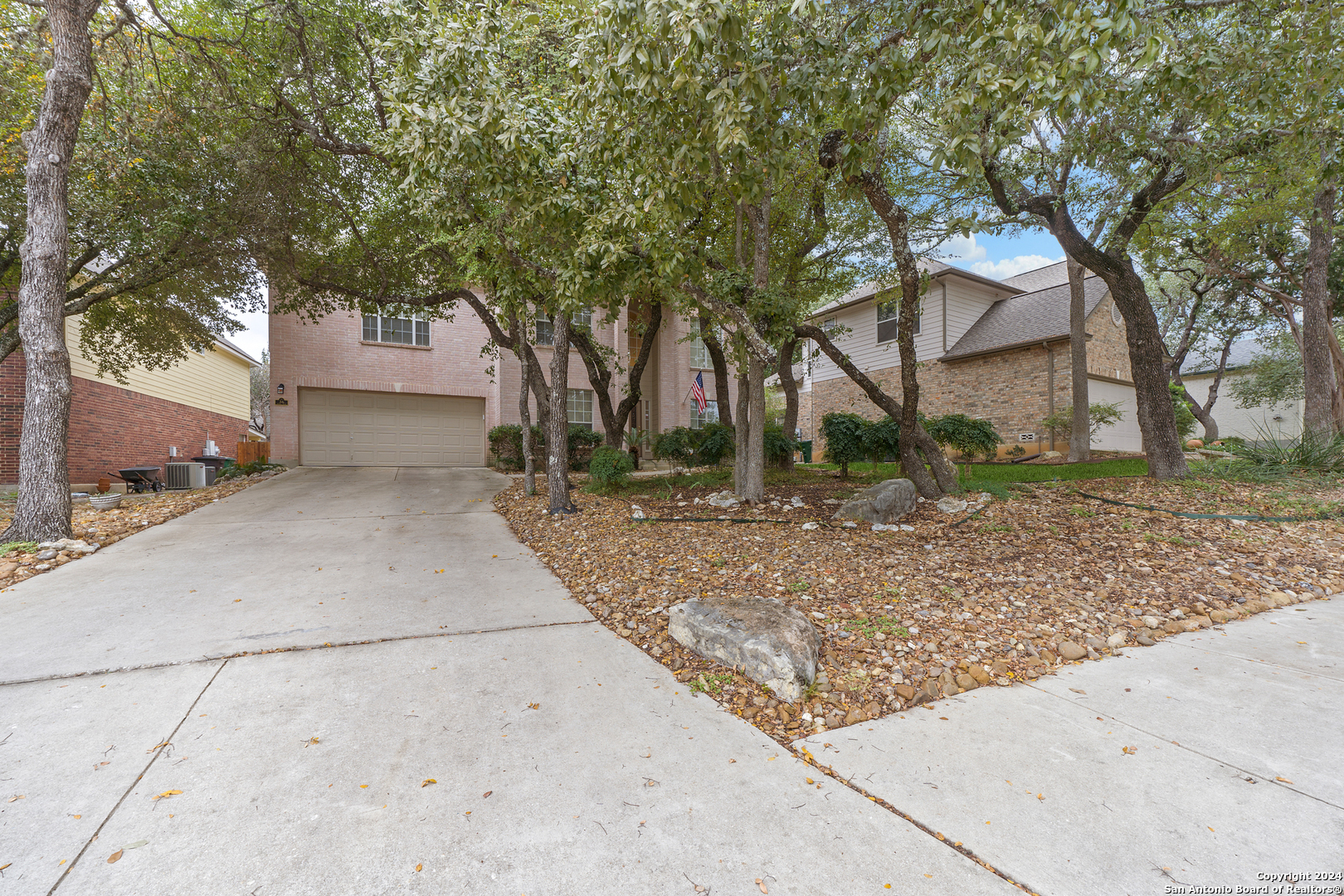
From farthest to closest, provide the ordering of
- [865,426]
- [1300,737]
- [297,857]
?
[865,426] → [1300,737] → [297,857]

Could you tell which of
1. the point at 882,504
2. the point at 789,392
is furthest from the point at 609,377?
the point at 882,504

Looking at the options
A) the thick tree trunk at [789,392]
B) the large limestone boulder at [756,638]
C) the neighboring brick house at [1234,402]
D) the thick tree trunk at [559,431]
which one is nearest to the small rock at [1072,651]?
the large limestone boulder at [756,638]

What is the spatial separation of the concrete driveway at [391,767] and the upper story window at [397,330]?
38.8ft

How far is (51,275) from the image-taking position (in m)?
5.89

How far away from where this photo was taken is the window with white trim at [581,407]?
1634 centimetres

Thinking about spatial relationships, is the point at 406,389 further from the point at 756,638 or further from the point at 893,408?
the point at 756,638

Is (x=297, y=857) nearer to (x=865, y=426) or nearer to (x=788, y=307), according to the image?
(x=788, y=307)

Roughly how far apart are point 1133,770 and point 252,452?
64.4ft

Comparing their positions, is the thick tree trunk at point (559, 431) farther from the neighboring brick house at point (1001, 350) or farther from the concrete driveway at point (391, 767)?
the neighboring brick house at point (1001, 350)

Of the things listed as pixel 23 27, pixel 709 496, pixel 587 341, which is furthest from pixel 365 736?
pixel 23 27

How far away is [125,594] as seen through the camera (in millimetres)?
4043

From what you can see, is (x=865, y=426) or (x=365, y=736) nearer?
(x=365, y=736)

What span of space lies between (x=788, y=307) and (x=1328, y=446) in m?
8.19

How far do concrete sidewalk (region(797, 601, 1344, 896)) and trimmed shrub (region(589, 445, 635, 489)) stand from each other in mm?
6329
